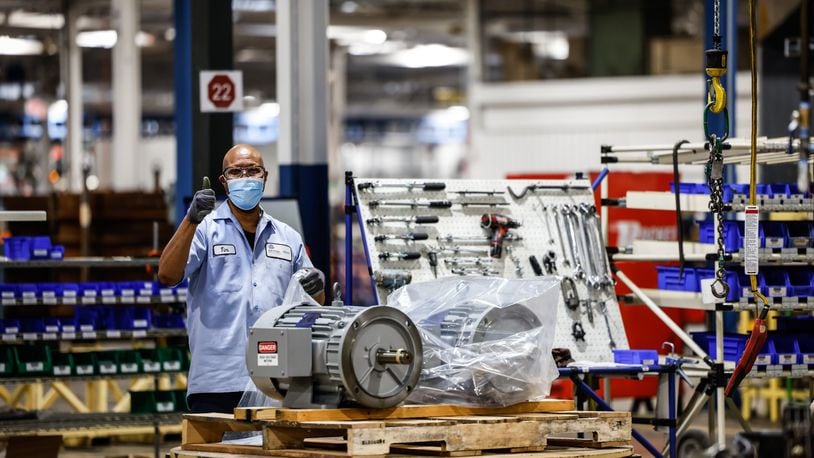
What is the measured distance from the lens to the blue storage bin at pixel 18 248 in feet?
29.5

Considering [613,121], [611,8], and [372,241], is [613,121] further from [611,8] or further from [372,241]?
[372,241]

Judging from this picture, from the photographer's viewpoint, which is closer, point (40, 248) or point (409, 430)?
point (409, 430)

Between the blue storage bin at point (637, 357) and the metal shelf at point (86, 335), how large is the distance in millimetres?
3489

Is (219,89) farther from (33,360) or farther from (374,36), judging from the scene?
(374,36)

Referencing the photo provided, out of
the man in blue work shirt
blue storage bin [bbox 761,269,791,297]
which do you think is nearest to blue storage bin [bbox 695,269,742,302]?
blue storage bin [bbox 761,269,791,297]

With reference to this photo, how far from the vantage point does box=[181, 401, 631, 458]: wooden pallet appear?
16.1ft

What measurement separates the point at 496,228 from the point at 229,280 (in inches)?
84.7

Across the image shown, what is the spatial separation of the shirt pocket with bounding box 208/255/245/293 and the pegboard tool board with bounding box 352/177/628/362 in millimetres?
1364

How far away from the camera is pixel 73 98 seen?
23531mm

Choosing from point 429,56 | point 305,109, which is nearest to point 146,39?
point 429,56

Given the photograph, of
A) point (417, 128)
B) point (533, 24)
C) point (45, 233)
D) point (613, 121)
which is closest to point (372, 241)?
point (45, 233)

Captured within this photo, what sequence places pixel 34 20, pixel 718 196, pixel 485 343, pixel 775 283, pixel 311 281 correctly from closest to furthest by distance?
pixel 485 343, pixel 311 281, pixel 718 196, pixel 775 283, pixel 34 20

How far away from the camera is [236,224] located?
5.92 meters

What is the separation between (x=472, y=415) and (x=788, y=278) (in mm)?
2866
